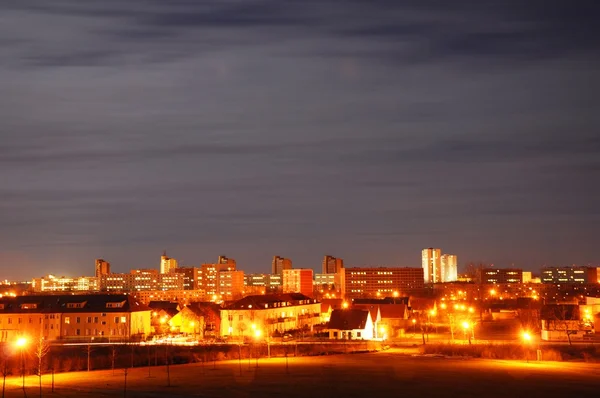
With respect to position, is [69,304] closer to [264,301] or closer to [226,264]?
[264,301]

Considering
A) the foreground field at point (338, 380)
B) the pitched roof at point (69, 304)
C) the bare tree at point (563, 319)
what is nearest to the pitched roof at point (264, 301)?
the pitched roof at point (69, 304)

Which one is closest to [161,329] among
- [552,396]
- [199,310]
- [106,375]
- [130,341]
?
[199,310]

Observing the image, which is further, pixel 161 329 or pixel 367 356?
pixel 161 329

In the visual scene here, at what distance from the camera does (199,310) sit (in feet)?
241

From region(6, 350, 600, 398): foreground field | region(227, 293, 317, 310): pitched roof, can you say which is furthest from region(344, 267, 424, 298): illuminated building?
region(6, 350, 600, 398): foreground field

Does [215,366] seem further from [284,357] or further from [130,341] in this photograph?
[130,341]

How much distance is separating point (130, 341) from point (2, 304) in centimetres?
1435

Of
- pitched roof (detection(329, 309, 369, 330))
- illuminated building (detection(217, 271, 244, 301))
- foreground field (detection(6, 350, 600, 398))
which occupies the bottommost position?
foreground field (detection(6, 350, 600, 398))

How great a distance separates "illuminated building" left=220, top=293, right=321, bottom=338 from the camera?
66312mm

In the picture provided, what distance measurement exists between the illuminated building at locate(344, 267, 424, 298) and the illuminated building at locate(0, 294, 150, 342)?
4345 inches

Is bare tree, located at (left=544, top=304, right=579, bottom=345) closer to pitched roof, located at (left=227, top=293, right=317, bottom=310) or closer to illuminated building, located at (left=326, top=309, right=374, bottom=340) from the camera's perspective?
illuminated building, located at (left=326, top=309, right=374, bottom=340)

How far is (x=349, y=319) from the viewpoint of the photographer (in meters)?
61.4

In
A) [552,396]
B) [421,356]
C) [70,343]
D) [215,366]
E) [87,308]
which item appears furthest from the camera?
[87,308]

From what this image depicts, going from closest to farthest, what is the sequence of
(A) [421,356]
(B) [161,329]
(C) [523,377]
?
(C) [523,377] < (A) [421,356] < (B) [161,329]
